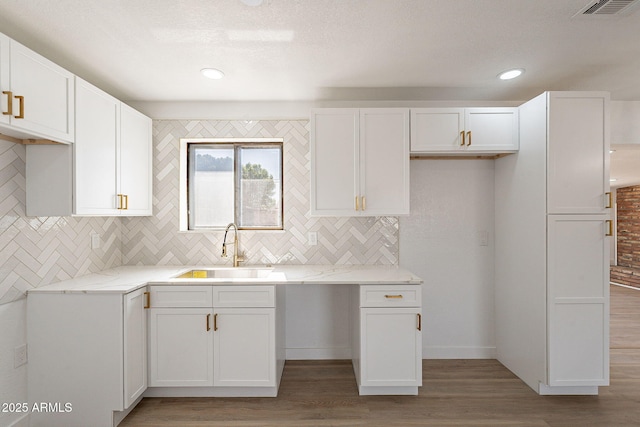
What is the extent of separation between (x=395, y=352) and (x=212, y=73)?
2523 millimetres

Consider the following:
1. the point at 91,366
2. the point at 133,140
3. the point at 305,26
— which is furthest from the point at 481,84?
the point at 91,366

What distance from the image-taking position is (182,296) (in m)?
2.46

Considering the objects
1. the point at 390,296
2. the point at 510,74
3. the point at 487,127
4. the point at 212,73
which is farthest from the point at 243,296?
the point at 510,74

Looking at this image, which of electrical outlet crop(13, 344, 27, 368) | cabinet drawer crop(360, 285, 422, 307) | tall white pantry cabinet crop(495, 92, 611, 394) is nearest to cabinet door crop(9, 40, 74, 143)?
electrical outlet crop(13, 344, 27, 368)

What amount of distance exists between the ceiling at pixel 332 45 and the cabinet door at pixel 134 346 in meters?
1.66

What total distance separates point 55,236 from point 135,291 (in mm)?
750

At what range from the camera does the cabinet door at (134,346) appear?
2193 mm

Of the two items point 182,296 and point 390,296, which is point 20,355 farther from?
point 390,296

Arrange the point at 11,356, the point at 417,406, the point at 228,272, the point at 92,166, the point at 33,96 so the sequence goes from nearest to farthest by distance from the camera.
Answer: the point at 33,96
the point at 11,356
the point at 92,166
the point at 417,406
the point at 228,272

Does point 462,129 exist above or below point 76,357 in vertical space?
above

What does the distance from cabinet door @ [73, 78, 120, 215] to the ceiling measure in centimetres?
29

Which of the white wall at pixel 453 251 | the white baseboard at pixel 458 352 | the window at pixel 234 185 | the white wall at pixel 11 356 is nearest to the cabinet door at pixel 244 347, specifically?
the window at pixel 234 185

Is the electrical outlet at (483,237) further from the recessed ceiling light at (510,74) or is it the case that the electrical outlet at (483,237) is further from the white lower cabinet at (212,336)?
the white lower cabinet at (212,336)

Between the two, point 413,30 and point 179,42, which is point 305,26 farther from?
point 179,42
